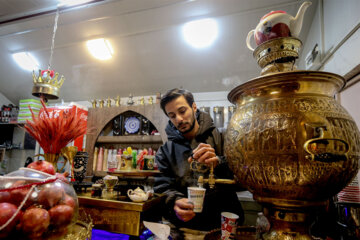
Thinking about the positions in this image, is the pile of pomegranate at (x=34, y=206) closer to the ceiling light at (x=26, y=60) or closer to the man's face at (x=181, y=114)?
the man's face at (x=181, y=114)

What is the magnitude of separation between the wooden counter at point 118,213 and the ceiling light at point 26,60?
3.59 metres

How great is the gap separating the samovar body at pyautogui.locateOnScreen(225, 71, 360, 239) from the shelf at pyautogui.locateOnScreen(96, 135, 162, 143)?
2.71m

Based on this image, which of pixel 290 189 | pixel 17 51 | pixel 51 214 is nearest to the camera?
pixel 290 189

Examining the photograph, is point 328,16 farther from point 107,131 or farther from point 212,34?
point 107,131

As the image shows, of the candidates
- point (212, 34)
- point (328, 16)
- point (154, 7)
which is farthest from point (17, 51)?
point (328, 16)

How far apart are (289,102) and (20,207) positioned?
0.80 meters

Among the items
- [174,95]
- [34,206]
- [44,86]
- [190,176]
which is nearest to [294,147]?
[34,206]

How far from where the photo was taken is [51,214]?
57 centimetres

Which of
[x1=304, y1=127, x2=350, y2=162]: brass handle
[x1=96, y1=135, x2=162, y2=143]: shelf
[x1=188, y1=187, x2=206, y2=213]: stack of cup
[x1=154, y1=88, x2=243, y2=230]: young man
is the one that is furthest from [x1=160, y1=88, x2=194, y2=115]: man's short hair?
[x1=96, y1=135, x2=162, y2=143]: shelf

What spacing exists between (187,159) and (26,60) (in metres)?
3.93

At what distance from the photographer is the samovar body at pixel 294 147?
42 cm

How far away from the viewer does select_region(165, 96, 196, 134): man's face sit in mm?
1415

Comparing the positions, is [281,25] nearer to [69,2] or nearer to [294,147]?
[294,147]

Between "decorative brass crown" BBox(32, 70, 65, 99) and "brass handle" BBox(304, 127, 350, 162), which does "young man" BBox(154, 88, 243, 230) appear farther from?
"decorative brass crown" BBox(32, 70, 65, 99)
